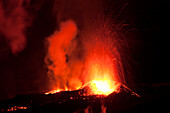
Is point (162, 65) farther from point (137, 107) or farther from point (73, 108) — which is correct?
point (73, 108)

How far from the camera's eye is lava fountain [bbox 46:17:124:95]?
69.3 ft

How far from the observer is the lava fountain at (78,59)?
21.1m

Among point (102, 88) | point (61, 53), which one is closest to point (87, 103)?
point (102, 88)

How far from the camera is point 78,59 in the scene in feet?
82.0

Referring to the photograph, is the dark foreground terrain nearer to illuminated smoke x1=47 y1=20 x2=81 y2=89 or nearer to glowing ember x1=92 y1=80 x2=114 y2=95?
glowing ember x1=92 y1=80 x2=114 y2=95

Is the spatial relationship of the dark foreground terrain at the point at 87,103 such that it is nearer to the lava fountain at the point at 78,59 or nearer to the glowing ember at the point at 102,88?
the glowing ember at the point at 102,88

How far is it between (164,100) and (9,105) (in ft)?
36.9

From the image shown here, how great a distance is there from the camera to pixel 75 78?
928 inches

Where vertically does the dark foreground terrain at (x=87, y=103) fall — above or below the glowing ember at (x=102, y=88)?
below

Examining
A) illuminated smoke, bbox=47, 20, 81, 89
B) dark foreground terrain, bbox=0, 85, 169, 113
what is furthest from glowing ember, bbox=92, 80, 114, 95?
illuminated smoke, bbox=47, 20, 81, 89

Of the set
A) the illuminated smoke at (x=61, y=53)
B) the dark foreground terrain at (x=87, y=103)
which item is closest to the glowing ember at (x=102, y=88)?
the dark foreground terrain at (x=87, y=103)

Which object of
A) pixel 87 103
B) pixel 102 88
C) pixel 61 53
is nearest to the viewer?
pixel 87 103

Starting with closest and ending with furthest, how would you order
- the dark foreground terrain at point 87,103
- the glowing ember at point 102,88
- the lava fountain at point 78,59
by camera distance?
1. the dark foreground terrain at point 87,103
2. the glowing ember at point 102,88
3. the lava fountain at point 78,59

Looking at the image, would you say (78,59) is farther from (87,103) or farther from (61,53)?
(87,103)
